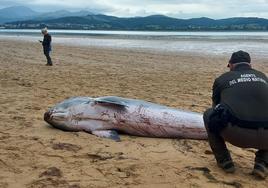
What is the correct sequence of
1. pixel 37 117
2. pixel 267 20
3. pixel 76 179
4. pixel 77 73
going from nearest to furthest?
pixel 76 179, pixel 37 117, pixel 77 73, pixel 267 20

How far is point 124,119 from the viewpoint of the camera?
24.6 ft

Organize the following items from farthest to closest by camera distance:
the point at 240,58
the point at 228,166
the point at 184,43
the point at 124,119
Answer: the point at 184,43 < the point at 124,119 < the point at 240,58 < the point at 228,166

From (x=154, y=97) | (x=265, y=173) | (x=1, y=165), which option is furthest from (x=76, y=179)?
(x=154, y=97)

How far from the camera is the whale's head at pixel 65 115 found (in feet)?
25.2

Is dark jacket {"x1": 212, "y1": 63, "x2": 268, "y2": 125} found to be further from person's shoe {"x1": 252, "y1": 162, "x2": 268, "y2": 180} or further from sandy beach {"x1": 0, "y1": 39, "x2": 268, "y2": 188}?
sandy beach {"x1": 0, "y1": 39, "x2": 268, "y2": 188}

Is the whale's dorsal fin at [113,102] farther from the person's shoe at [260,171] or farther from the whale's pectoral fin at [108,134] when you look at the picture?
the person's shoe at [260,171]

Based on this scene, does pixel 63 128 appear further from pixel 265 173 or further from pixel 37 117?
pixel 265 173

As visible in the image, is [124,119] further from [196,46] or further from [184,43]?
[184,43]

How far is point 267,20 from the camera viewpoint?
172 meters

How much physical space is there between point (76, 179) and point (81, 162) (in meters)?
0.63

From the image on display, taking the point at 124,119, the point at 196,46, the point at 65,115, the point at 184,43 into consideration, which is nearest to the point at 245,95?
the point at 124,119

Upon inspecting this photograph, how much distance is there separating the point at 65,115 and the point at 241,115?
330 centimetres

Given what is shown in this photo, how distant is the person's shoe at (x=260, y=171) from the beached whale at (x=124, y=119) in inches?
67.5

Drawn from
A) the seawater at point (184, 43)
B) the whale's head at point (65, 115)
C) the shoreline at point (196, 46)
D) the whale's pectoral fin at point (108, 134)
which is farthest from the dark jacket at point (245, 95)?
the seawater at point (184, 43)
